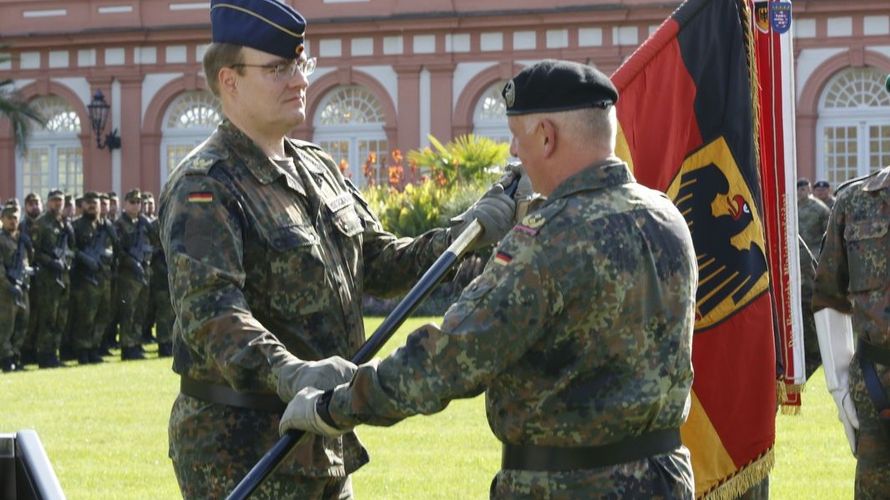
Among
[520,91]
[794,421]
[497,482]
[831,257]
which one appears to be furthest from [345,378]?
[794,421]

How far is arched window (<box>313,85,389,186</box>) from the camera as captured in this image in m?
34.1

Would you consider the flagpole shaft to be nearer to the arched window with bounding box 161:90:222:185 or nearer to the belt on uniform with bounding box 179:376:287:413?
the belt on uniform with bounding box 179:376:287:413

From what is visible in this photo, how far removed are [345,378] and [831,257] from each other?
2891 mm

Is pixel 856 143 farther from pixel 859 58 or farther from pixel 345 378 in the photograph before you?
pixel 345 378

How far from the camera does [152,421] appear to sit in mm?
12781

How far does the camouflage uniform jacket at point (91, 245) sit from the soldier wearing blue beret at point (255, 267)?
15917 millimetres

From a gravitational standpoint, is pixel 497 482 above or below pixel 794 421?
above

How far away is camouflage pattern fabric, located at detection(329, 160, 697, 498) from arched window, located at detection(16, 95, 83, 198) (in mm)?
33249

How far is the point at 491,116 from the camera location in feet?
109

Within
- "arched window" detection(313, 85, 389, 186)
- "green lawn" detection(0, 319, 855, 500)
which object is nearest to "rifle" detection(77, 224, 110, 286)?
"green lawn" detection(0, 319, 855, 500)

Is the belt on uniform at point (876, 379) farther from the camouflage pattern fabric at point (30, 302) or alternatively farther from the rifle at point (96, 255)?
the rifle at point (96, 255)

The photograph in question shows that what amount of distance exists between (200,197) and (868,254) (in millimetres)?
2829

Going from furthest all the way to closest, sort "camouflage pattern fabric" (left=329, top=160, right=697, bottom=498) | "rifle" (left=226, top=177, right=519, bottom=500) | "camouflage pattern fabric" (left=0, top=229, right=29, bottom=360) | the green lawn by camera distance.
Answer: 1. "camouflage pattern fabric" (left=0, top=229, right=29, bottom=360)
2. the green lawn
3. "rifle" (left=226, top=177, right=519, bottom=500)
4. "camouflage pattern fabric" (left=329, top=160, right=697, bottom=498)

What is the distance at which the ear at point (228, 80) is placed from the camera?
4.69 meters
